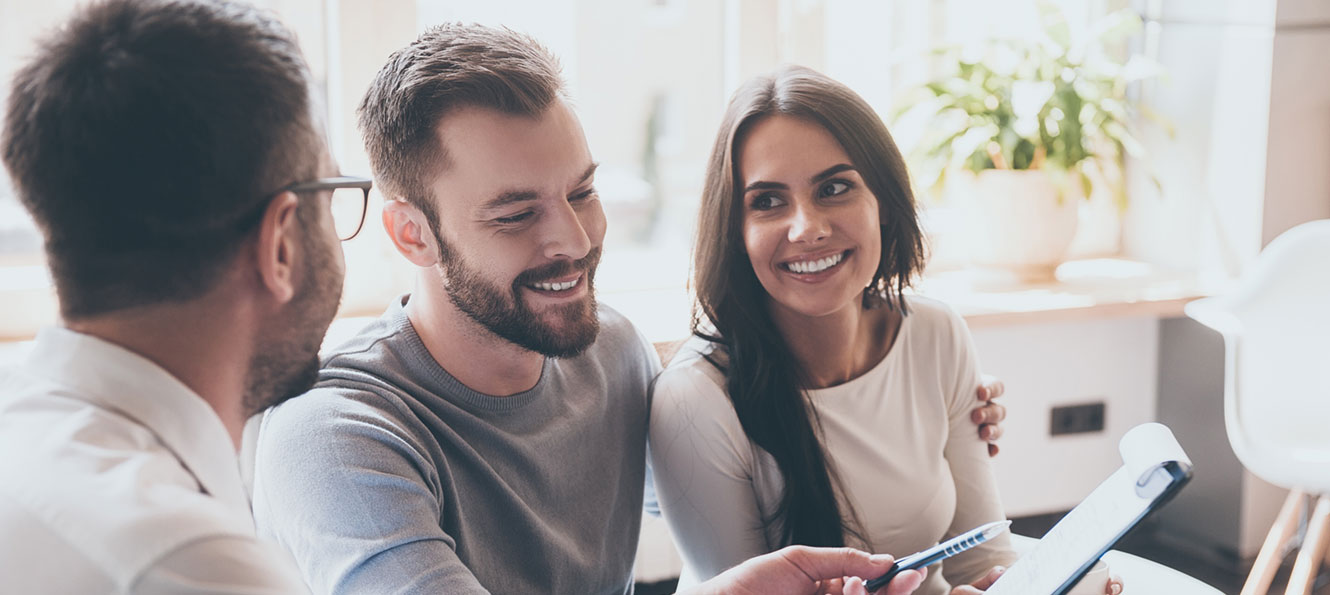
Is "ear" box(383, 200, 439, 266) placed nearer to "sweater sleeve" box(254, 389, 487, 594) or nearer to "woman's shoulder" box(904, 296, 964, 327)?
"sweater sleeve" box(254, 389, 487, 594)

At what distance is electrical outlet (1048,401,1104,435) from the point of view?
299cm

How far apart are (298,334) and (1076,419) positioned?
2.49 meters

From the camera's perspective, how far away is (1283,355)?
252 cm

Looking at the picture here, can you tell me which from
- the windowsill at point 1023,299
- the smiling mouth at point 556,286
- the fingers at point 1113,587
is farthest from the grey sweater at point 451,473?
the windowsill at point 1023,299

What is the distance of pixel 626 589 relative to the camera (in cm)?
154

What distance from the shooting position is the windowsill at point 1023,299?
256 cm

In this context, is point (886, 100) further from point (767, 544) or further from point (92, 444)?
point (92, 444)

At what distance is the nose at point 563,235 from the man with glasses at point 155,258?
0.46m

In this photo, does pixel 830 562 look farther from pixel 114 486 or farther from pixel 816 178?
pixel 114 486

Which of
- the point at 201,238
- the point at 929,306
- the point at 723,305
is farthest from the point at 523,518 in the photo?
the point at 929,306

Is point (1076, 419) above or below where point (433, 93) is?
below

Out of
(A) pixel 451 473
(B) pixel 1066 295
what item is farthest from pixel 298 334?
(B) pixel 1066 295

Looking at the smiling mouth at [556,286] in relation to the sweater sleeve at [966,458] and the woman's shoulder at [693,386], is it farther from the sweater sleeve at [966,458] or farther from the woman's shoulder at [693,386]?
the sweater sleeve at [966,458]

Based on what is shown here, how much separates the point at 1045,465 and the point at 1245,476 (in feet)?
1.51
